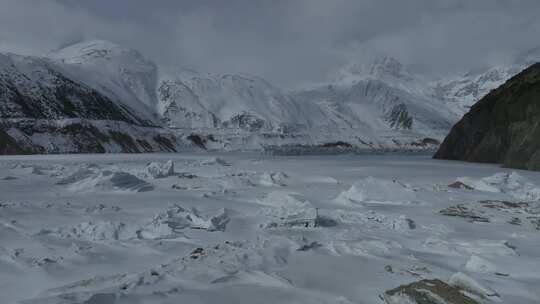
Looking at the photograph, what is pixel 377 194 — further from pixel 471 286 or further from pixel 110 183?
pixel 110 183

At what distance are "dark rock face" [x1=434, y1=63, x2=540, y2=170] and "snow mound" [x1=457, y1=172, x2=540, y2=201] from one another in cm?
1077

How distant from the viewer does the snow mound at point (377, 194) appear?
14469mm

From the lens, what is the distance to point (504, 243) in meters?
8.73

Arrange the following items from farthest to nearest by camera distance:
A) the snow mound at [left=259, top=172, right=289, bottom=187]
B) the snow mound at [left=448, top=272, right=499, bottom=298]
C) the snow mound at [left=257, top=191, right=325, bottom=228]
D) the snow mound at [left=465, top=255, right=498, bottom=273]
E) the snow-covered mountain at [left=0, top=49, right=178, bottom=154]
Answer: the snow-covered mountain at [left=0, top=49, right=178, bottom=154], the snow mound at [left=259, top=172, right=289, bottom=187], the snow mound at [left=257, top=191, right=325, bottom=228], the snow mound at [left=465, top=255, right=498, bottom=273], the snow mound at [left=448, top=272, right=499, bottom=298]

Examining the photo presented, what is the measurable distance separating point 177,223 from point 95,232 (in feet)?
Result: 5.94

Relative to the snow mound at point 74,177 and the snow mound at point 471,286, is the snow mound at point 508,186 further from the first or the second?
the snow mound at point 74,177

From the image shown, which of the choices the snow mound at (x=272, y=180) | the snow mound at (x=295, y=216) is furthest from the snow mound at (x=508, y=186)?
the snow mound at (x=295, y=216)

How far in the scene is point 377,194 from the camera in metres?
14.8

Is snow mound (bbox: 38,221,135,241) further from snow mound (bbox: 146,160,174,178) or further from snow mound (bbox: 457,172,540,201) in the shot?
snow mound (bbox: 457,172,540,201)

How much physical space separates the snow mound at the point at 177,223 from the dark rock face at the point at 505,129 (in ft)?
79.6

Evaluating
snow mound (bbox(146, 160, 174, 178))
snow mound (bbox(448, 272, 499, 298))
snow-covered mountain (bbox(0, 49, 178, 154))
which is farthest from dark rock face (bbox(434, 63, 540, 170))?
snow-covered mountain (bbox(0, 49, 178, 154))

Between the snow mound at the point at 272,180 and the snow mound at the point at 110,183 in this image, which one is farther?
the snow mound at the point at 272,180

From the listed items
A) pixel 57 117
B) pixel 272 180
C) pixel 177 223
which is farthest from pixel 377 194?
pixel 57 117

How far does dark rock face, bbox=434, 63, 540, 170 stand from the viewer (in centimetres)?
2970
